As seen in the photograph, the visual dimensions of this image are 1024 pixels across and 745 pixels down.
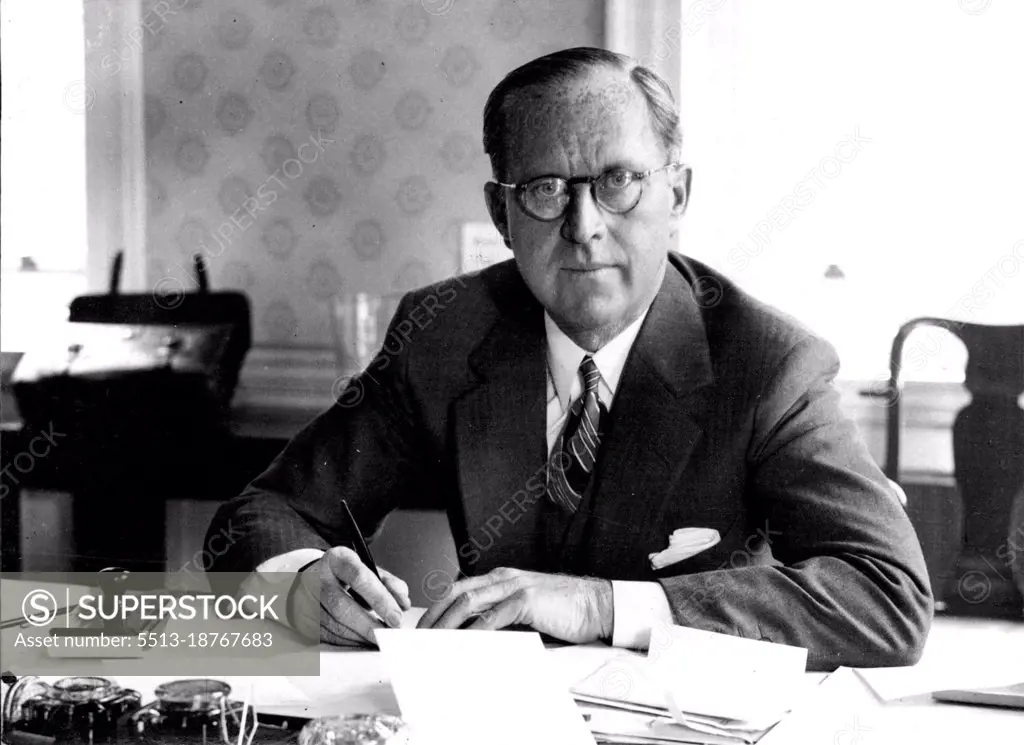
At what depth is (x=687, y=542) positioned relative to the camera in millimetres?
1767

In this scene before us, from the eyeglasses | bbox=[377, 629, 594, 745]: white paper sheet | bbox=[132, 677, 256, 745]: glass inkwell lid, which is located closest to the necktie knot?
the eyeglasses

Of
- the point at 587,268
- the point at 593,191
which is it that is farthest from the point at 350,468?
the point at 593,191

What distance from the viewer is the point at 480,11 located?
1.79m

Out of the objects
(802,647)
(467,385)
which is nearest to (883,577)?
(802,647)

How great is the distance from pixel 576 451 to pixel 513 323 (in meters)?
0.27

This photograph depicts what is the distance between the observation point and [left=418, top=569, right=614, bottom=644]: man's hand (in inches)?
58.8

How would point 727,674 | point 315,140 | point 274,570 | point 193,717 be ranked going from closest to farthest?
point 193,717, point 727,674, point 274,570, point 315,140

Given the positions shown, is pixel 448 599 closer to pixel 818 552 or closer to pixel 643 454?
pixel 643 454

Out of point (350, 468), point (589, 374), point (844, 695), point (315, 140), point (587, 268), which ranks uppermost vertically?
point (315, 140)

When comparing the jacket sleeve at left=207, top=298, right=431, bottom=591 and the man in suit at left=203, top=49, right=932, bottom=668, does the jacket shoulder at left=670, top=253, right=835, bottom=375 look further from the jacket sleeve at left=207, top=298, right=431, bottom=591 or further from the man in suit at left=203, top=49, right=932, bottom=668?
the jacket sleeve at left=207, top=298, right=431, bottom=591

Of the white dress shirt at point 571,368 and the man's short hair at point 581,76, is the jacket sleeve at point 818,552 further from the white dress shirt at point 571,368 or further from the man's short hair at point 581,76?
the man's short hair at point 581,76

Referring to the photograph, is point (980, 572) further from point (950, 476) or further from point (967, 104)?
point (967, 104)

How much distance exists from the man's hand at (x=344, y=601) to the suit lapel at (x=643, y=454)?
1.24ft

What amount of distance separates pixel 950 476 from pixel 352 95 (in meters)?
1.29
